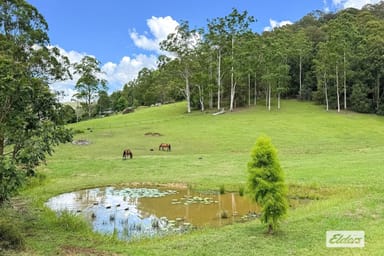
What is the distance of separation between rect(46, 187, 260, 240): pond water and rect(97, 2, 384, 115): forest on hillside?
42814 mm

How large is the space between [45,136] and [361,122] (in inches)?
1884

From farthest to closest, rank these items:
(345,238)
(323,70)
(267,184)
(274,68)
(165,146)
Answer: (274,68) < (323,70) < (165,146) < (267,184) < (345,238)

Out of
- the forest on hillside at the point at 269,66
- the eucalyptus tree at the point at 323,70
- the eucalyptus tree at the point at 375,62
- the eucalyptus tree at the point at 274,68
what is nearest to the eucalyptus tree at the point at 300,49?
the forest on hillside at the point at 269,66

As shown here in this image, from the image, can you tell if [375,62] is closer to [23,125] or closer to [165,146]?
[165,146]

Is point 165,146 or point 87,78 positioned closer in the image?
point 165,146

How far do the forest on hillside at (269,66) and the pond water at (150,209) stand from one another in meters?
42.8

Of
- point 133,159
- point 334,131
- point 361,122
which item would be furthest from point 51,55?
point 361,122

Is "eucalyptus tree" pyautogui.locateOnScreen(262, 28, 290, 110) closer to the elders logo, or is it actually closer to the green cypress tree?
the green cypress tree

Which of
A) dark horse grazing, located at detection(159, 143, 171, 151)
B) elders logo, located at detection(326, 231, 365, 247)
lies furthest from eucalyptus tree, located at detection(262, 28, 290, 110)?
elders logo, located at detection(326, 231, 365, 247)

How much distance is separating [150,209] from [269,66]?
156 ft

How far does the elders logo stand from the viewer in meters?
10.3

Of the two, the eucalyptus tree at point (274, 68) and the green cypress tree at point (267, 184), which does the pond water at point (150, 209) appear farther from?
the eucalyptus tree at point (274, 68)

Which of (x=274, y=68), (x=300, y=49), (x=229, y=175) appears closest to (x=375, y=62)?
(x=274, y=68)

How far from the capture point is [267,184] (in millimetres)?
10914
